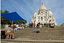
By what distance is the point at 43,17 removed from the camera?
19.1 ft

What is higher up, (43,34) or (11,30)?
(11,30)

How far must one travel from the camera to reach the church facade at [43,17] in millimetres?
5680

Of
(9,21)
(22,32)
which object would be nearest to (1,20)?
(9,21)

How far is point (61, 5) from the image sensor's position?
5.56 metres

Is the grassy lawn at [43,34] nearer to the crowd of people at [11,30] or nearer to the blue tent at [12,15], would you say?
the crowd of people at [11,30]

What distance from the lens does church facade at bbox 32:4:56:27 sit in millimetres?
5680

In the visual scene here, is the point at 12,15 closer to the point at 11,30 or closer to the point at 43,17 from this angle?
the point at 11,30

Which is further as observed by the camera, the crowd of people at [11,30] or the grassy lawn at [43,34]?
the crowd of people at [11,30]

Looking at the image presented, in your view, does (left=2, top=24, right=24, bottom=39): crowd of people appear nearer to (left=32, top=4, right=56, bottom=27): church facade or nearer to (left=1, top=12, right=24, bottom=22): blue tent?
(left=1, top=12, right=24, bottom=22): blue tent

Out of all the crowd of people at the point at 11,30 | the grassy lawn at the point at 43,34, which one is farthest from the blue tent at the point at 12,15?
the grassy lawn at the point at 43,34

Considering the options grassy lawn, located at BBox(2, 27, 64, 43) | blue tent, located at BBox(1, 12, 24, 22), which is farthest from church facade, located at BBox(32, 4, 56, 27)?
blue tent, located at BBox(1, 12, 24, 22)

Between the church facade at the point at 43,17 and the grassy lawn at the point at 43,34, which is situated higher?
the church facade at the point at 43,17

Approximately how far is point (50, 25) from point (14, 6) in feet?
3.28

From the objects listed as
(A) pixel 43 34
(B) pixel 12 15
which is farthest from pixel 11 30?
(A) pixel 43 34
